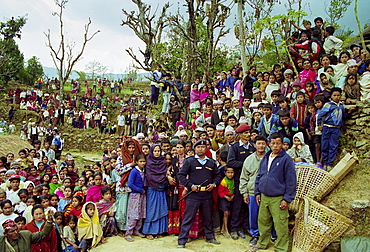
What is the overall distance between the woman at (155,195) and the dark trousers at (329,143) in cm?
312

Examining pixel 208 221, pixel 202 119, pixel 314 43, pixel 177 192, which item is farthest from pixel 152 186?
pixel 314 43

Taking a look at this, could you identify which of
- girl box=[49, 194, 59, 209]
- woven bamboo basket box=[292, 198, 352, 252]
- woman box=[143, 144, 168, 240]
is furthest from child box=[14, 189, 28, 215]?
woven bamboo basket box=[292, 198, 352, 252]

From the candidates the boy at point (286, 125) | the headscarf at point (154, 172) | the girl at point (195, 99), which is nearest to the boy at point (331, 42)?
the boy at point (286, 125)

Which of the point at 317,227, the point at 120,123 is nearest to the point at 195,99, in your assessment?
the point at 317,227

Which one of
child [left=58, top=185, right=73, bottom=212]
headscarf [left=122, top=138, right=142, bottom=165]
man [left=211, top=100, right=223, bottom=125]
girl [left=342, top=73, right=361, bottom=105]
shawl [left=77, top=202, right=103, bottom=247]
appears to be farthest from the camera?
man [left=211, top=100, right=223, bottom=125]

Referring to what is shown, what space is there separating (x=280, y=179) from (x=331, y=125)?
2.19 meters

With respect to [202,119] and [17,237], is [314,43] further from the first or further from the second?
[17,237]

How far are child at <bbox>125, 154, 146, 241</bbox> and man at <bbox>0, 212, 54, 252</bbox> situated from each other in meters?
1.25

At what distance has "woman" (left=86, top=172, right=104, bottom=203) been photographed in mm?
5629

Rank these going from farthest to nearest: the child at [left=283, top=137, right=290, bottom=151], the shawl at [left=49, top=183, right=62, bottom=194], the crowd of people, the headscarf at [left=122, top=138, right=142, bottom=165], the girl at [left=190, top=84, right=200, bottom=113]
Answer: the girl at [left=190, top=84, right=200, bottom=113] → the shawl at [left=49, top=183, right=62, bottom=194] → the child at [left=283, top=137, right=290, bottom=151] → the headscarf at [left=122, top=138, right=142, bottom=165] → the crowd of people

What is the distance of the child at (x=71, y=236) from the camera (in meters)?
4.94

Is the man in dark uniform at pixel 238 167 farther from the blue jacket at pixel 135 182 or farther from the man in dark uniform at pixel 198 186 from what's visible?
the blue jacket at pixel 135 182

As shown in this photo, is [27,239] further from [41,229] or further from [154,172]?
[154,172]

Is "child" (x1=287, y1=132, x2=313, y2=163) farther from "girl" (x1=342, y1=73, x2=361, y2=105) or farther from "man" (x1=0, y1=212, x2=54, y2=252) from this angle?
"man" (x1=0, y1=212, x2=54, y2=252)
